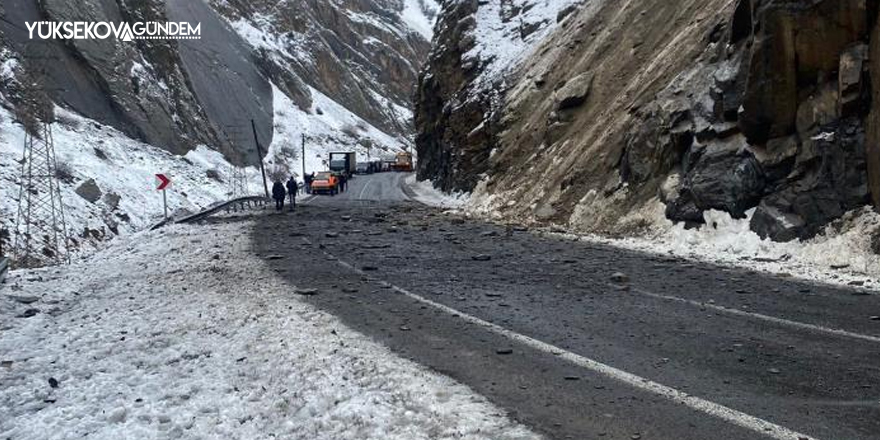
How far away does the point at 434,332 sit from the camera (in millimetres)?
7566

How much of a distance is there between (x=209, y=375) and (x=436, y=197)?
1370 inches

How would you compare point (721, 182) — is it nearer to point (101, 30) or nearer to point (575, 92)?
point (575, 92)

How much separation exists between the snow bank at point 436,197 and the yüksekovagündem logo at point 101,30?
25432 millimetres

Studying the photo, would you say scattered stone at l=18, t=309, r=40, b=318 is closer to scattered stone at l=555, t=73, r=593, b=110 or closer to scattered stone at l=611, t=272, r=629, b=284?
scattered stone at l=611, t=272, r=629, b=284

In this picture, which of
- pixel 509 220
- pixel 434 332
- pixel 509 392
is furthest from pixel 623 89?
pixel 509 392

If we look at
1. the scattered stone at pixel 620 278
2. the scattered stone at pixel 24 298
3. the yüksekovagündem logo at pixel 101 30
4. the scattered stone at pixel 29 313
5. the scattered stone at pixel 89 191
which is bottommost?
the scattered stone at pixel 29 313

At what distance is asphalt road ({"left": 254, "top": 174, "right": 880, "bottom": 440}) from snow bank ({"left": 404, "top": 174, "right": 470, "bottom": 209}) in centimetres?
1880

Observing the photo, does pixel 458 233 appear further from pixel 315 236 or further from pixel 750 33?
pixel 750 33

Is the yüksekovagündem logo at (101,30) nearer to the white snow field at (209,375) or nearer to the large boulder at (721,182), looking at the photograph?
the white snow field at (209,375)

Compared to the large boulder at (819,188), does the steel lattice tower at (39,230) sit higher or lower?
lower

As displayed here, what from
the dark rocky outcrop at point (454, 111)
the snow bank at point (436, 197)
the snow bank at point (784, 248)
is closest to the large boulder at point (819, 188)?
the snow bank at point (784, 248)

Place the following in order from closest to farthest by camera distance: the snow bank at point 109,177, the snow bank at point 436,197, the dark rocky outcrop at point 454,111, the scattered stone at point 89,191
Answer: the snow bank at point 109,177 < the scattered stone at point 89,191 < the snow bank at point 436,197 < the dark rocky outcrop at point 454,111

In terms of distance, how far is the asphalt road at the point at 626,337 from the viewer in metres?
4.86

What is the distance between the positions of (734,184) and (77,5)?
160ft
